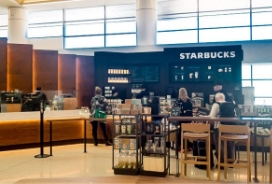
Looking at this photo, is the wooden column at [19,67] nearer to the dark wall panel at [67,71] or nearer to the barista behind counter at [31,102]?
the dark wall panel at [67,71]

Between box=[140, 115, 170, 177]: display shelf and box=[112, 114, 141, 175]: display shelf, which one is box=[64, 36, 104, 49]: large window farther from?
box=[140, 115, 170, 177]: display shelf

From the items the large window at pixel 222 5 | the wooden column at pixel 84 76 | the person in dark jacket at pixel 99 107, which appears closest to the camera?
the person in dark jacket at pixel 99 107

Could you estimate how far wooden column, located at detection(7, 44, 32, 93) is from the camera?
29.1ft

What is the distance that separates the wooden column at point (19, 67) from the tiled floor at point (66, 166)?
3.32 m

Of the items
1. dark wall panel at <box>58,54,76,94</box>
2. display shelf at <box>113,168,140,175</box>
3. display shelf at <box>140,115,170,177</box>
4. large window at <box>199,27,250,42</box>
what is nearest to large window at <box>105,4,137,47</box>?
dark wall panel at <box>58,54,76,94</box>

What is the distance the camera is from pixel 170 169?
4.89 m

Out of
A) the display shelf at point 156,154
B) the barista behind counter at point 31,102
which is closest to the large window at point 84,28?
the barista behind counter at point 31,102

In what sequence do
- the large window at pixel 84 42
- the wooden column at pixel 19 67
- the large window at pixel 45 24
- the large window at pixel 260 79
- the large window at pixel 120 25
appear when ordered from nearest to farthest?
the wooden column at pixel 19 67 → the large window at pixel 260 79 → the large window at pixel 120 25 → the large window at pixel 84 42 → the large window at pixel 45 24

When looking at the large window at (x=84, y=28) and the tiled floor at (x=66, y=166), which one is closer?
the tiled floor at (x=66, y=166)

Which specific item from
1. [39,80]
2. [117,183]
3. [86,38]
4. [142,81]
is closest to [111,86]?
[142,81]

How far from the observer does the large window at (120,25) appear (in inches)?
474

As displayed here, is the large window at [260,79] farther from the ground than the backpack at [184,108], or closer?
farther from the ground

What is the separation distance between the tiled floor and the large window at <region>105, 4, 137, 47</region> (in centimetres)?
674

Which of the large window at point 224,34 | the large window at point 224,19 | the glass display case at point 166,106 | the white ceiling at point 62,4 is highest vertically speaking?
the white ceiling at point 62,4
